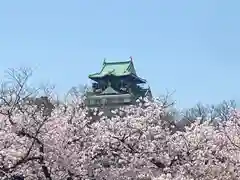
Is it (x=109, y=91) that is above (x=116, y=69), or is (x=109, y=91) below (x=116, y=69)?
below

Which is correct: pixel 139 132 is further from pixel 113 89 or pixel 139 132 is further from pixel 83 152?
pixel 113 89

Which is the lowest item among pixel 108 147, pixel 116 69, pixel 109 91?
pixel 108 147

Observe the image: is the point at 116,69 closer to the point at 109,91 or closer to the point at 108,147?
the point at 109,91

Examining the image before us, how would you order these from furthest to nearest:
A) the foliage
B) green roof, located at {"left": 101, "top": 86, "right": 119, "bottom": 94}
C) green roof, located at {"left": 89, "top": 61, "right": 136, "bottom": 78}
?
green roof, located at {"left": 89, "top": 61, "right": 136, "bottom": 78} → green roof, located at {"left": 101, "top": 86, "right": 119, "bottom": 94} → the foliage

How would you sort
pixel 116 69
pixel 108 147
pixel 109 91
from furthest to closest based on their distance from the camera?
pixel 116 69, pixel 109 91, pixel 108 147

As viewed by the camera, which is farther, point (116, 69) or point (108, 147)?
point (116, 69)

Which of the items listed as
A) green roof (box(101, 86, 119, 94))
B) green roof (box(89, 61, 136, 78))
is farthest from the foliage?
green roof (box(89, 61, 136, 78))

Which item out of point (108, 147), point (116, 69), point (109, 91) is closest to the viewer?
point (108, 147)

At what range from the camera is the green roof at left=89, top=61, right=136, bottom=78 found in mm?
57625

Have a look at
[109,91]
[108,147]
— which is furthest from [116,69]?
[108,147]

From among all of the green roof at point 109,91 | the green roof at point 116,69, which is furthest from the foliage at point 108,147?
the green roof at point 116,69

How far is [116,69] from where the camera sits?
59.6m

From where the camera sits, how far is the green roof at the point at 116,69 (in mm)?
57625

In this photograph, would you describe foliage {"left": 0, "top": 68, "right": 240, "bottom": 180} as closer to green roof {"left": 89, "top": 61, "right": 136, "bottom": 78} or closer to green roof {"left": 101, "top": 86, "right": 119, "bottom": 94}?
green roof {"left": 101, "top": 86, "right": 119, "bottom": 94}
